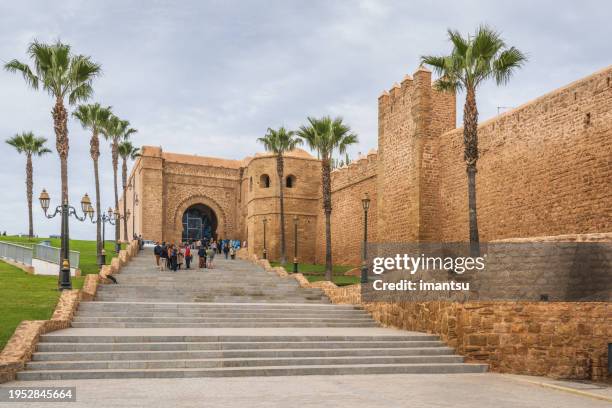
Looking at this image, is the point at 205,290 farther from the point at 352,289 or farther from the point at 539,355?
the point at 539,355

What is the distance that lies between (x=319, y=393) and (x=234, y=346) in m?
2.97

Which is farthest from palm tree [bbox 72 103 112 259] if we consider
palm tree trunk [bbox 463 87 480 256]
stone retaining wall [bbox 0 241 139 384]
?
palm tree trunk [bbox 463 87 480 256]

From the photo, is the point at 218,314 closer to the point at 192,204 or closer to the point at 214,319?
the point at 214,319

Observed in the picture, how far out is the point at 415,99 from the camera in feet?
77.4

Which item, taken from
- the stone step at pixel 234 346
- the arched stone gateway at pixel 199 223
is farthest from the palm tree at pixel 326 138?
the arched stone gateway at pixel 199 223

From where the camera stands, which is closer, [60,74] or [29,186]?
[60,74]

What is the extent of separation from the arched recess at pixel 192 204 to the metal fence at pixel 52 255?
2435cm

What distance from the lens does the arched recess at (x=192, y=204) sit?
45.7 m

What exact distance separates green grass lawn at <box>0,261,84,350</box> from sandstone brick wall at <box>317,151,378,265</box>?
629 inches

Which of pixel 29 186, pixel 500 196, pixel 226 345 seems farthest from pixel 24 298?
pixel 29 186

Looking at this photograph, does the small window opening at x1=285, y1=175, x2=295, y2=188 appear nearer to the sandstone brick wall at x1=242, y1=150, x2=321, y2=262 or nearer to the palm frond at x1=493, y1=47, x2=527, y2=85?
the sandstone brick wall at x1=242, y1=150, x2=321, y2=262

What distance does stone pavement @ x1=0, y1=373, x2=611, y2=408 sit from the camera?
7480mm

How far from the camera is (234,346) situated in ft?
35.5

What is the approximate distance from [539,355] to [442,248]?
12.6 meters
